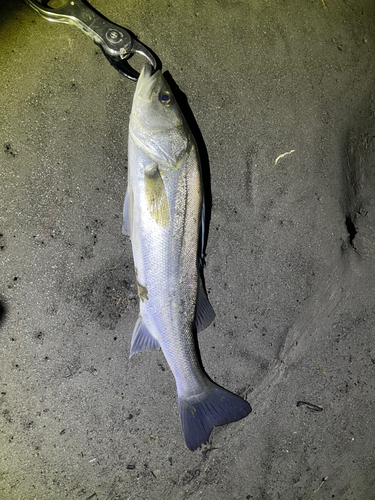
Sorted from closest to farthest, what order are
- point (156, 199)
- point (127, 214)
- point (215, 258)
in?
point (156, 199), point (127, 214), point (215, 258)

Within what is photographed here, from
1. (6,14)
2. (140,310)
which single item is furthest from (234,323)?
(6,14)

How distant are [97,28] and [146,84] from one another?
71 cm

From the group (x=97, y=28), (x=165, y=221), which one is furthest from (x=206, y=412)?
(x=97, y=28)

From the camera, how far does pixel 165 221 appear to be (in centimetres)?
220

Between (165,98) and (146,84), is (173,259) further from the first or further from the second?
(146,84)

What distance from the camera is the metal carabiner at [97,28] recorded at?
2.41 m

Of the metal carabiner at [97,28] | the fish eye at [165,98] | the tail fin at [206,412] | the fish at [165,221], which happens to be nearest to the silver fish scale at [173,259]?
the fish at [165,221]

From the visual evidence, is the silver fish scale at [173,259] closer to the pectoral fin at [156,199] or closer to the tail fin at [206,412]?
the pectoral fin at [156,199]

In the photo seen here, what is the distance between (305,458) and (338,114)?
3.35 metres

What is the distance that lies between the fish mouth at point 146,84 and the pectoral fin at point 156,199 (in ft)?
1.85

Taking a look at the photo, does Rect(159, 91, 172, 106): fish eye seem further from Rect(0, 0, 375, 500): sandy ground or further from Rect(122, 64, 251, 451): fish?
Rect(0, 0, 375, 500): sandy ground

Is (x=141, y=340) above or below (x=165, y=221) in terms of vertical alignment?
below

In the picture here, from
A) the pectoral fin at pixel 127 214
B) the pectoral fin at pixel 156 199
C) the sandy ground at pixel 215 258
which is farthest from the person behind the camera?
the sandy ground at pixel 215 258

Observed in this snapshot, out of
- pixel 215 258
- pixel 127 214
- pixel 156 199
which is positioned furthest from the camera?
pixel 215 258
